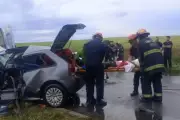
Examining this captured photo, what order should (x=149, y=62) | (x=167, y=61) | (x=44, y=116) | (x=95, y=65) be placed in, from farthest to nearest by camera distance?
(x=167, y=61)
(x=95, y=65)
(x=149, y=62)
(x=44, y=116)

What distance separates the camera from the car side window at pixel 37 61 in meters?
8.16

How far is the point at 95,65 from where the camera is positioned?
7.88 m

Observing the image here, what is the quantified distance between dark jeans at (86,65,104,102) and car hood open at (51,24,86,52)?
1.10m

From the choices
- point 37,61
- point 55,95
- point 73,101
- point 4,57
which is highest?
point 4,57

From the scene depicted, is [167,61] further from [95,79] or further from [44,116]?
[44,116]

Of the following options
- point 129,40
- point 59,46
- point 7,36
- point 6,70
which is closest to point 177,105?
point 129,40

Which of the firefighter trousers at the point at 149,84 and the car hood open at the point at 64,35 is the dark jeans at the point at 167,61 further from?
the car hood open at the point at 64,35

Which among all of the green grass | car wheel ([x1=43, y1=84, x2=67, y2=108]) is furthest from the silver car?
the green grass

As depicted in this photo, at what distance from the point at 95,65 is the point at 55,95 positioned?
1346 millimetres

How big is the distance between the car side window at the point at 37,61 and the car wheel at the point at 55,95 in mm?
623

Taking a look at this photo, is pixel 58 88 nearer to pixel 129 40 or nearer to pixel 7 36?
pixel 129 40

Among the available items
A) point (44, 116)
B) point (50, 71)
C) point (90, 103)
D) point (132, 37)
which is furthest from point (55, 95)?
point (132, 37)

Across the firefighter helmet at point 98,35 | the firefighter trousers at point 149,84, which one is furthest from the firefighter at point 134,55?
the firefighter trousers at point 149,84

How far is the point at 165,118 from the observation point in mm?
6578
